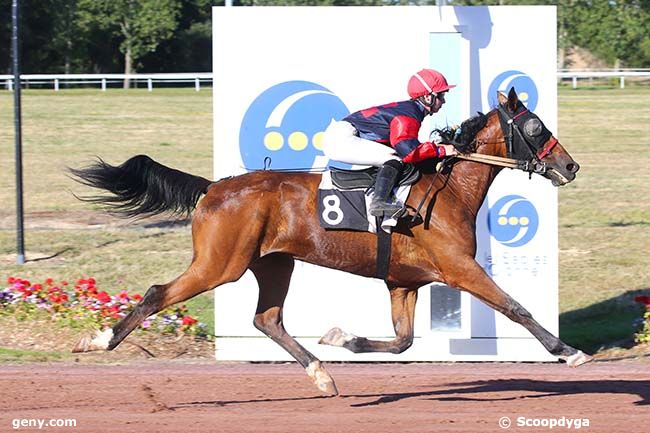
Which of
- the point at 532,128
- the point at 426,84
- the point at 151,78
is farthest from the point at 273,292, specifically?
the point at 151,78

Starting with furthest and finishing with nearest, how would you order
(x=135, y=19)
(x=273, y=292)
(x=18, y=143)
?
1. (x=135, y=19)
2. (x=18, y=143)
3. (x=273, y=292)

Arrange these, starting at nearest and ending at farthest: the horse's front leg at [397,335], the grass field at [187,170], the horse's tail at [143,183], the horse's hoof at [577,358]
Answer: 1. the horse's hoof at [577,358]
2. the horse's front leg at [397,335]
3. the horse's tail at [143,183]
4. the grass field at [187,170]

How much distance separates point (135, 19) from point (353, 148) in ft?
108

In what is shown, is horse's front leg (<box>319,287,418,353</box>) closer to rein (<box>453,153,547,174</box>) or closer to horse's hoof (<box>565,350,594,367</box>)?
rein (<box>453,153,547,174</box>)

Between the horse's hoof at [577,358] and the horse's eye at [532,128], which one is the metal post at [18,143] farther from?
the horse's hoof at [577,358]

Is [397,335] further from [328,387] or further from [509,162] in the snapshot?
[509,162]

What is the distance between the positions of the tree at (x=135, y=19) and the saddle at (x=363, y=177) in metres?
32.2

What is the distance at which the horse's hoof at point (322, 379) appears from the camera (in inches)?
290

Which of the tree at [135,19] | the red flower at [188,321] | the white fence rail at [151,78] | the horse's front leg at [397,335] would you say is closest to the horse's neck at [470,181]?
the horse's front leg at [397,335]

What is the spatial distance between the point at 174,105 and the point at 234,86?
19.0 metres

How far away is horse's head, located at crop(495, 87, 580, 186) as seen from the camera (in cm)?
746

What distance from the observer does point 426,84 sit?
7.38 meters

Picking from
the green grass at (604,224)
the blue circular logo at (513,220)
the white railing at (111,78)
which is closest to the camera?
the blue circular logo at (513,220)

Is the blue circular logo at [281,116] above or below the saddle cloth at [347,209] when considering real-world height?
above
